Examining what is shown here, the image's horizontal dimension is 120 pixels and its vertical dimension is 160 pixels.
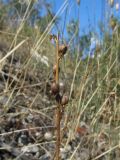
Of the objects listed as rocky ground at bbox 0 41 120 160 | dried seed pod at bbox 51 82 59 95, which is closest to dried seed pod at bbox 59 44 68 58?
dried seed pod at bbox 51 82 59 95

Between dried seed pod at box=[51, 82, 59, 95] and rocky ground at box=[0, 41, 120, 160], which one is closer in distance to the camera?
dried seed pod at box=[51, 82, 59, 95]

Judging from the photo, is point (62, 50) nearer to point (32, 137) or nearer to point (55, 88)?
point (55, 88)

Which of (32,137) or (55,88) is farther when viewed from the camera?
(32,137)

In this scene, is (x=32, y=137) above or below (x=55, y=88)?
below

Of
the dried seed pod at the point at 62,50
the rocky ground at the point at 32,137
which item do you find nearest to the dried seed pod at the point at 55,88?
the dried seed pod at the point at 62,50

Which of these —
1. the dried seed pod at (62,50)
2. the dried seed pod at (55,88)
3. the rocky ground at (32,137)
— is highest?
the dried seed pod at (62,50)

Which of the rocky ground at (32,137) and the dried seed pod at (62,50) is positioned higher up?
the dried seed pod at (62,50)

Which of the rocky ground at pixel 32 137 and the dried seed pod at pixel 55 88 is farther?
the rocky ground at pixel 32 137

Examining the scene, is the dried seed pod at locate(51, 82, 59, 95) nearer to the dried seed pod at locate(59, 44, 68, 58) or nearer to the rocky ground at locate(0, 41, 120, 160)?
the dried seed pod at locate(59, 44, 68, 58)

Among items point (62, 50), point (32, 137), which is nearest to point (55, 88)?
point (62, 50)

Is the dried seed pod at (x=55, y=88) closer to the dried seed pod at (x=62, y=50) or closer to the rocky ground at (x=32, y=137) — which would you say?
the dried seed pod at (x=62, y=50)

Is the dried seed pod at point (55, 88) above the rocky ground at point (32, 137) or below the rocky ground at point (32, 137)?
above
